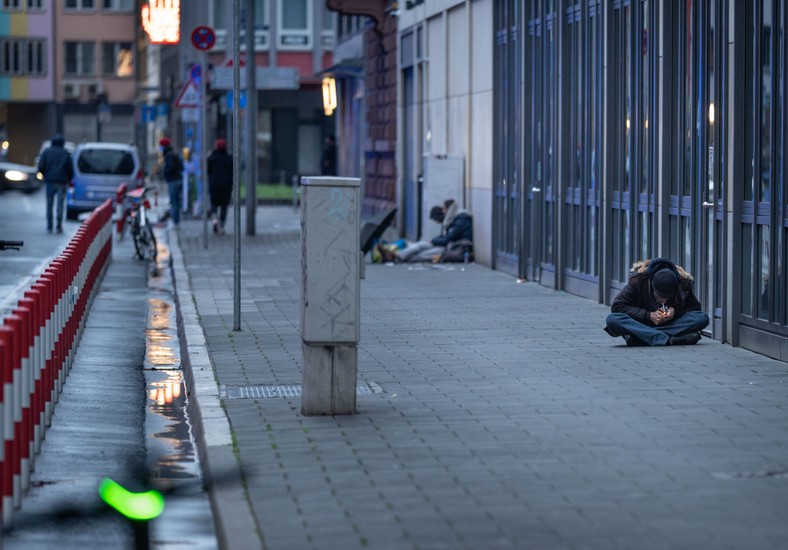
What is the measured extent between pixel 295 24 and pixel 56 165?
100ft

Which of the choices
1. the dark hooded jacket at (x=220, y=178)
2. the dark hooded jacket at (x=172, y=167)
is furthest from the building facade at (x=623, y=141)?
the dark hooded jacket at (x=172, y=167)

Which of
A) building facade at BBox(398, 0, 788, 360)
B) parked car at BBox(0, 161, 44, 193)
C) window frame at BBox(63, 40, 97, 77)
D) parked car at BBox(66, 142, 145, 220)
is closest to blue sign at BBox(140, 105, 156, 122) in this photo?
parked car at BBox(0, 161, 44, 193)

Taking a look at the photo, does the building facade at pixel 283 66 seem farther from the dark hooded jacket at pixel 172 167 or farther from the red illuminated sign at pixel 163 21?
the red illuminated sign at pixel 163 21

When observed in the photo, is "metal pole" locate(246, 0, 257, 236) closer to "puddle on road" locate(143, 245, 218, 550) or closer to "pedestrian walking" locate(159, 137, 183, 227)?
"pedestrian walking" locate(159, 137, 183, 227)

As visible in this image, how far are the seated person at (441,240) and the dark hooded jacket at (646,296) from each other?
35.6 feet

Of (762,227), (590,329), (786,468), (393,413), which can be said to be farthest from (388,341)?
(786,468)

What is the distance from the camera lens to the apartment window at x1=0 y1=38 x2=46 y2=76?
93.8m

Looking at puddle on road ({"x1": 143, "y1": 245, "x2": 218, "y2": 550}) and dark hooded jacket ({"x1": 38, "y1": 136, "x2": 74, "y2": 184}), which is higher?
dark hooded jacket ({"x1": 38, "y1": 136, "x2": 74, "y2": 184})

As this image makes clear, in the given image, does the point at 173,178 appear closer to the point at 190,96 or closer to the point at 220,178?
the point at 220,178

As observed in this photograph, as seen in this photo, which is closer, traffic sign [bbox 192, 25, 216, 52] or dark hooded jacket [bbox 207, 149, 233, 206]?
traffic sign [bbox 192, 25, 216, 52]

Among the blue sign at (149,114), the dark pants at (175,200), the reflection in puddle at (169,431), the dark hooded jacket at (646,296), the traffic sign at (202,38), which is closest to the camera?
the reflection in puddle at (169,431)

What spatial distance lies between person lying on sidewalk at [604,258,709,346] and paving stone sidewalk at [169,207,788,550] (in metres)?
0.21

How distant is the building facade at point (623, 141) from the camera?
12.5 meters

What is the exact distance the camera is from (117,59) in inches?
3782
